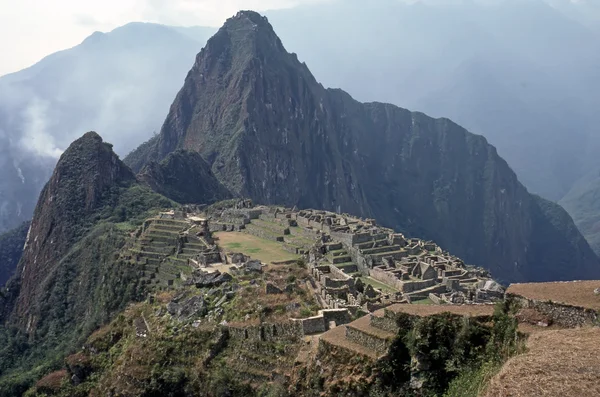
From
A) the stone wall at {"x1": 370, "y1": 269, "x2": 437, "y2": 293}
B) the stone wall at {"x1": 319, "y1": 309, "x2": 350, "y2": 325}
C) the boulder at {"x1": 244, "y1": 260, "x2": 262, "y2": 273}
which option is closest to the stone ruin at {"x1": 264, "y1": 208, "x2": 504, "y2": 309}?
the stone wall at {"x1": 370, "y1": 269, "x2": 437, "y2": 293}

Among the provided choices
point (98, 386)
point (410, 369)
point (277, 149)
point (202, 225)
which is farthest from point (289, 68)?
point (410, 369)

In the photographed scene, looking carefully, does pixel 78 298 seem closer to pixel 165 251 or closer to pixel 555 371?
pixel 165 251

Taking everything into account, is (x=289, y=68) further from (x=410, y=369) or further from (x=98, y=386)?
(x=410, y=369)

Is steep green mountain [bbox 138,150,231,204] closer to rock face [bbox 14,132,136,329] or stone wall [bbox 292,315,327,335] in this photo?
rock face [bbox 14,132,136,329]

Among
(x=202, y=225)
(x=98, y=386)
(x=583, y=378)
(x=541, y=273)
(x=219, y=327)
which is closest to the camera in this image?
(x=583, y=378)

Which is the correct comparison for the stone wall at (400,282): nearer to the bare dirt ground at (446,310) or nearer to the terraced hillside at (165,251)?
the terraced hillside at (165,251)

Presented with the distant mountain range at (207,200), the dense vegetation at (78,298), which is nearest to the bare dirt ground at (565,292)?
the distant mountain range at (207,200)

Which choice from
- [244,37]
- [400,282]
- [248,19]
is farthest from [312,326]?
[248,19]
